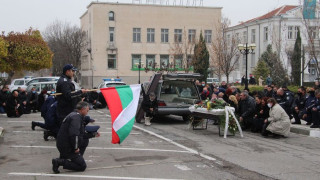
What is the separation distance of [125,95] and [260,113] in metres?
6.88

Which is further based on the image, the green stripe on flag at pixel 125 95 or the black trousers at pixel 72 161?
the green stripe on flag at pixel 125 95

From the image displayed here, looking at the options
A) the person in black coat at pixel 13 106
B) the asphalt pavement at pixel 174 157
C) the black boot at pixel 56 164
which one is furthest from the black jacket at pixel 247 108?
the person in black coat at pixel 13 106

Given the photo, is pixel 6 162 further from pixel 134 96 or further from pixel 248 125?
pixel 248 125

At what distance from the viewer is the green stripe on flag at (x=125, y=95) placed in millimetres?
9836

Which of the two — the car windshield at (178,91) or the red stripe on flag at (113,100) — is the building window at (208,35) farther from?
the red stripe on flag at (113,100)

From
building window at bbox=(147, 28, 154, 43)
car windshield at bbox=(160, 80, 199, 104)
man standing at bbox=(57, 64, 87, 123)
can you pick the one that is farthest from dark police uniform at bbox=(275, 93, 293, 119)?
building window at bbox=(147, 28, 154, 43)

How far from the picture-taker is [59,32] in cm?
6600

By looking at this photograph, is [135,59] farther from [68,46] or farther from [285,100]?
[285,100]

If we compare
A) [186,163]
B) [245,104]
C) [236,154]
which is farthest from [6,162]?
[245,104]

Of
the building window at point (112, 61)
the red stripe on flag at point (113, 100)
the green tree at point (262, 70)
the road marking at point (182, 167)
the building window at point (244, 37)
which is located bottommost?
the road marking at point (182, 167)

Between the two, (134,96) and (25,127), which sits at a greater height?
(134,96)

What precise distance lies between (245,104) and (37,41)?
1999 cm

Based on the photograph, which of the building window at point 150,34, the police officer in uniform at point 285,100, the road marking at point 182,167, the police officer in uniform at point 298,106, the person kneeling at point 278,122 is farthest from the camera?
the building window at point 150,34

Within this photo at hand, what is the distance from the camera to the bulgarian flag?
948 cm
